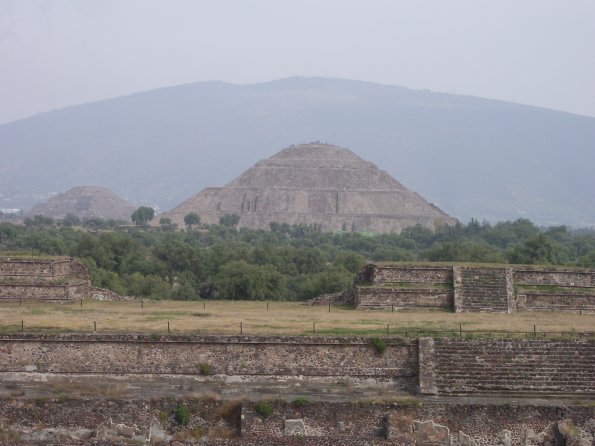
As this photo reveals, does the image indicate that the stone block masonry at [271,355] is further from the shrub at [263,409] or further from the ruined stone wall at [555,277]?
the ruined stone wall at [555,277]

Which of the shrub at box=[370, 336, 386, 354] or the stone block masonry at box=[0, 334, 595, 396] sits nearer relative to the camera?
the stone block masonry at box=[0, 334, 595, 396]

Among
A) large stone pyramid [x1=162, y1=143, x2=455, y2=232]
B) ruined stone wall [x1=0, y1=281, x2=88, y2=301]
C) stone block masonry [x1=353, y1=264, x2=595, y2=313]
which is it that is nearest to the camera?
stone block masonry [x1=353, y1=264, x2=595, y2=313]

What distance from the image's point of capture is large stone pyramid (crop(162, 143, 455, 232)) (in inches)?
6757

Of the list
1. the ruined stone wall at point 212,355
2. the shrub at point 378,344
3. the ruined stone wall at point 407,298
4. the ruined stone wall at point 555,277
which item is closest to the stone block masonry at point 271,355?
the ruined stone wall at point 212,355

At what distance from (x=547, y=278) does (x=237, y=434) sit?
20.1 meters

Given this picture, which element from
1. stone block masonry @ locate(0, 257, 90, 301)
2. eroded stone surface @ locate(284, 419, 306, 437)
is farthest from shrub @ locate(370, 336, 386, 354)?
stone block masonry @ locate(0, 257, 90, 301)

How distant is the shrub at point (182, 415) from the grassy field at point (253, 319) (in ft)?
17.6

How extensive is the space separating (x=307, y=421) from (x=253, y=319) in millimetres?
10237

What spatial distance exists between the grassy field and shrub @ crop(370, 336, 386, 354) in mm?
1345

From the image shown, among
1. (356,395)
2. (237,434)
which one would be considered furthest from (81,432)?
(356,395)

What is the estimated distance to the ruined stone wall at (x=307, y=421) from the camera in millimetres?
29359

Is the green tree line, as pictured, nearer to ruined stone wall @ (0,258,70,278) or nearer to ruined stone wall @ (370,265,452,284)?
ruined stone wall @ (370,265,452,284)

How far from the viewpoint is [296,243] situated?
115625 millimetres

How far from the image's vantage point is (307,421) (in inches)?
1169
